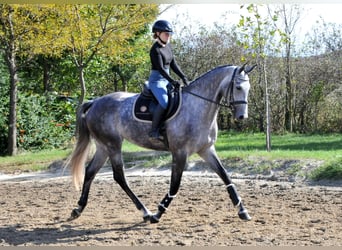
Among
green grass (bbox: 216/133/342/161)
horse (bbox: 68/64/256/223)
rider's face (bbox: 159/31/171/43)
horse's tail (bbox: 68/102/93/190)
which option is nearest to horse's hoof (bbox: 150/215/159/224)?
horse (bbox: 68/64/256/223)

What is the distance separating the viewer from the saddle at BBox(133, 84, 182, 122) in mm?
6621

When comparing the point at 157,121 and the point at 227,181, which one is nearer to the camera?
the point at 157,121

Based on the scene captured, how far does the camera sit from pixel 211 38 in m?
21.0

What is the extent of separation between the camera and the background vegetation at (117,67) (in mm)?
14453

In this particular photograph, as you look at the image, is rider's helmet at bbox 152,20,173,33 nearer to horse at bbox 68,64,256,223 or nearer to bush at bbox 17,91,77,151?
horse at bbox 68,64,256,223

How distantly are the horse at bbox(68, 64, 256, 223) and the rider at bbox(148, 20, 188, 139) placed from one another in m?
0.17

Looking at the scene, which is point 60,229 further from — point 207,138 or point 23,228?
point 207,138

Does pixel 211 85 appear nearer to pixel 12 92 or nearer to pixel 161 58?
pixel 161 58

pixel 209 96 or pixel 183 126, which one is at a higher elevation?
pixel 209 96

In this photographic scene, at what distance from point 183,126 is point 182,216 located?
1.21m

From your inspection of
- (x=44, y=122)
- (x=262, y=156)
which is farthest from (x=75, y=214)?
(x=44, y=122)

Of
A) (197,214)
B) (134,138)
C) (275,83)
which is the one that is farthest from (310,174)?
(275,83)

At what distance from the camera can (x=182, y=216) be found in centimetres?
695

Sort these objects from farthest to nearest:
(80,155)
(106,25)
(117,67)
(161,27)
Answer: (117,67) < (106,25) < (80,155) < (161,27)
